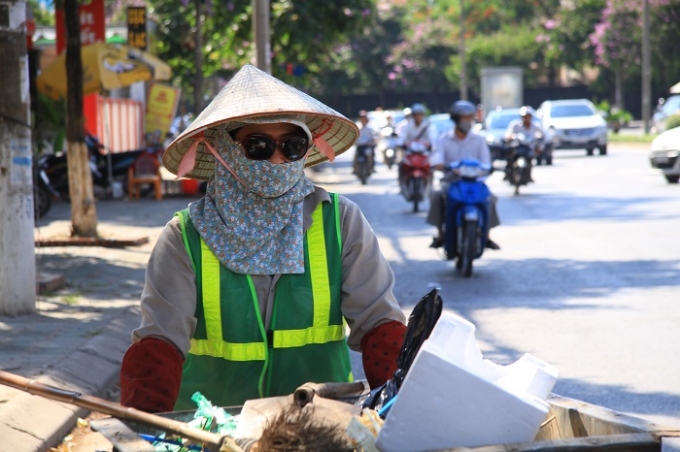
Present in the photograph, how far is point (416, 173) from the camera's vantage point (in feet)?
63.7

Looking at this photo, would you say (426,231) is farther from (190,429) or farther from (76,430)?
(190,429)

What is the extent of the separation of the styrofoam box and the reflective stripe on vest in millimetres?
1066

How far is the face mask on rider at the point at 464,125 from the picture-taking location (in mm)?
12948

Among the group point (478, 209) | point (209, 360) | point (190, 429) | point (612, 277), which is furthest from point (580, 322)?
point (190, 429)

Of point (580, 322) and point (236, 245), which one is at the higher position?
point (236, 245)

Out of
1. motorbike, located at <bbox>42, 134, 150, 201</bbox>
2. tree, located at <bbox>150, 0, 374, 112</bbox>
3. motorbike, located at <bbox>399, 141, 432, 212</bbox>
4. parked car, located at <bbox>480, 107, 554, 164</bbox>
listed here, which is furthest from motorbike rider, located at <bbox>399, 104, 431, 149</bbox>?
parked car, located at <bbox>480, 107, 554, 164</bbox>

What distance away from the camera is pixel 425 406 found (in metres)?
2.27

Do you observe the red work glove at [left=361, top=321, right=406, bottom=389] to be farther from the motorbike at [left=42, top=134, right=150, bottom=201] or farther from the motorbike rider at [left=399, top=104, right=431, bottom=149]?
the motorbike at [left=42, top=134, right=150, bottom=201]

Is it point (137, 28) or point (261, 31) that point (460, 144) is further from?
point (137, 28)

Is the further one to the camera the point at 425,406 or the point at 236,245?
the point at 236,245

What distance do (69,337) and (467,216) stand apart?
4.96 m

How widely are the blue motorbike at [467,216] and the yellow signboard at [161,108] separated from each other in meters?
16.3

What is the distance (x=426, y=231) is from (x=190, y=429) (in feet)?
44.7

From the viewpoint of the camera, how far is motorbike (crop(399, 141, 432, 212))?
19.3 meters
